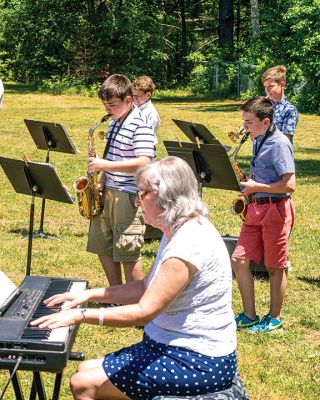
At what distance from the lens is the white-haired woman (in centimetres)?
358

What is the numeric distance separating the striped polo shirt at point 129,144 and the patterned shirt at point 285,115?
7.42ft

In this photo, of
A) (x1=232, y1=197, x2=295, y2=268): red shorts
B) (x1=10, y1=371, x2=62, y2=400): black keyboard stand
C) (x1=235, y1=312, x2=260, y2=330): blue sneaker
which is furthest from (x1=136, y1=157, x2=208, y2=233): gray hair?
(x1=235, y1=312, x2=260, y2=330): blue sneaker

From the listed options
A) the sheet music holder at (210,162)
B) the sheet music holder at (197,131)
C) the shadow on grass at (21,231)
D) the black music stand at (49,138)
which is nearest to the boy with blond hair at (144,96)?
the sheet music holder at (197,131)

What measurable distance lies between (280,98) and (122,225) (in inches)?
104

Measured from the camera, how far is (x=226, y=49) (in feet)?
120

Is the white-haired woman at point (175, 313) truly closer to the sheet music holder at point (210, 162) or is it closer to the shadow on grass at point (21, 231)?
the sheet music holder at point (210, 162)

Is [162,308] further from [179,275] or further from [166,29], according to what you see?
[166,29]

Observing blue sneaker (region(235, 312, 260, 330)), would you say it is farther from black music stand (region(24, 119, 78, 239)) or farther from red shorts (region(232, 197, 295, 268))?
black music stand (region(24, 119, 78, 239))

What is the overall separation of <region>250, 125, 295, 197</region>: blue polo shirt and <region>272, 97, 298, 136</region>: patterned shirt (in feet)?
6.81

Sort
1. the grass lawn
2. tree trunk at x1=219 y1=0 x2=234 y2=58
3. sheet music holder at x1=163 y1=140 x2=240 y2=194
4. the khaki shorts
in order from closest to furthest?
the grass lawn < the khaki shorts < sheet music holder at x1=163 y1=140 x2=240 y2=194 < tree trunk at x1=219 y1=0 x2=234 y2=58

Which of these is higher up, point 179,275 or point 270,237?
point 179,275

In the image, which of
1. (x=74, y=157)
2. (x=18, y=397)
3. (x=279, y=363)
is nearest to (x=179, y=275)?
(x=18, y=397)

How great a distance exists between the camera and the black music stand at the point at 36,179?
240 inches

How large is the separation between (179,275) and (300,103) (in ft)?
79.0
